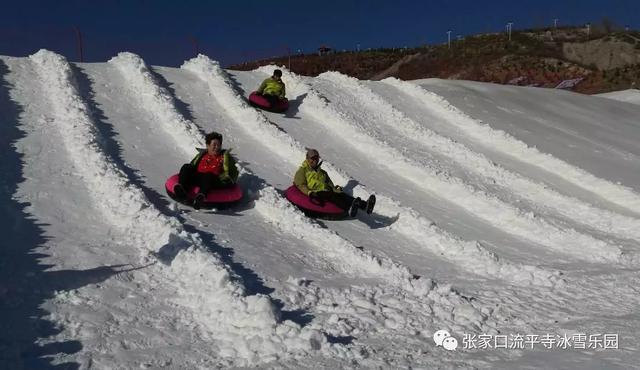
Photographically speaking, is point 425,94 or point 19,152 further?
point 425,94

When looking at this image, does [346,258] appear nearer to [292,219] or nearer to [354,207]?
[292,219]

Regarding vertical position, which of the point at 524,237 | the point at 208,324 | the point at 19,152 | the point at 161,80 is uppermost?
the point at 161,80

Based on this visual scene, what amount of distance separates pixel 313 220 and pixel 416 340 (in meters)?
3.10

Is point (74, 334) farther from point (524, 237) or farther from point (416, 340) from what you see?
point (524, 237)

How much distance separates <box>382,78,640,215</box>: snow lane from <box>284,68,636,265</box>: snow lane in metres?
2.21

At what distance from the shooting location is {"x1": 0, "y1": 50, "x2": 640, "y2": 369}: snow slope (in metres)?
4.02

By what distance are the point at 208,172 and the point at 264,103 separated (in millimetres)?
4659

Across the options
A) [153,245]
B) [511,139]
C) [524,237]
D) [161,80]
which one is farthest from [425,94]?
[153,245]

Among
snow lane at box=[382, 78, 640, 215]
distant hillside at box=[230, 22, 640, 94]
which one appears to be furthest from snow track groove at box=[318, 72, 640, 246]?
distant hillside at box=[230, 22, 640, 94]

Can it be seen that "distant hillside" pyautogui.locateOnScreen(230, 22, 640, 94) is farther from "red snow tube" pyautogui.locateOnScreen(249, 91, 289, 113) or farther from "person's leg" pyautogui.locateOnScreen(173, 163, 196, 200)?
"person's leg" pyautogui.locateOnScreen(173, 163, 196, 200)

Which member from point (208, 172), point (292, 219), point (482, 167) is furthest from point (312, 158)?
point (482, 167)

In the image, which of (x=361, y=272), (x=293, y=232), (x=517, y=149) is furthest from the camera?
(x=517, y=149)

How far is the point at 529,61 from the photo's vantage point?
37.6m

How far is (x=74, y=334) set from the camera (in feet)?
12.7
